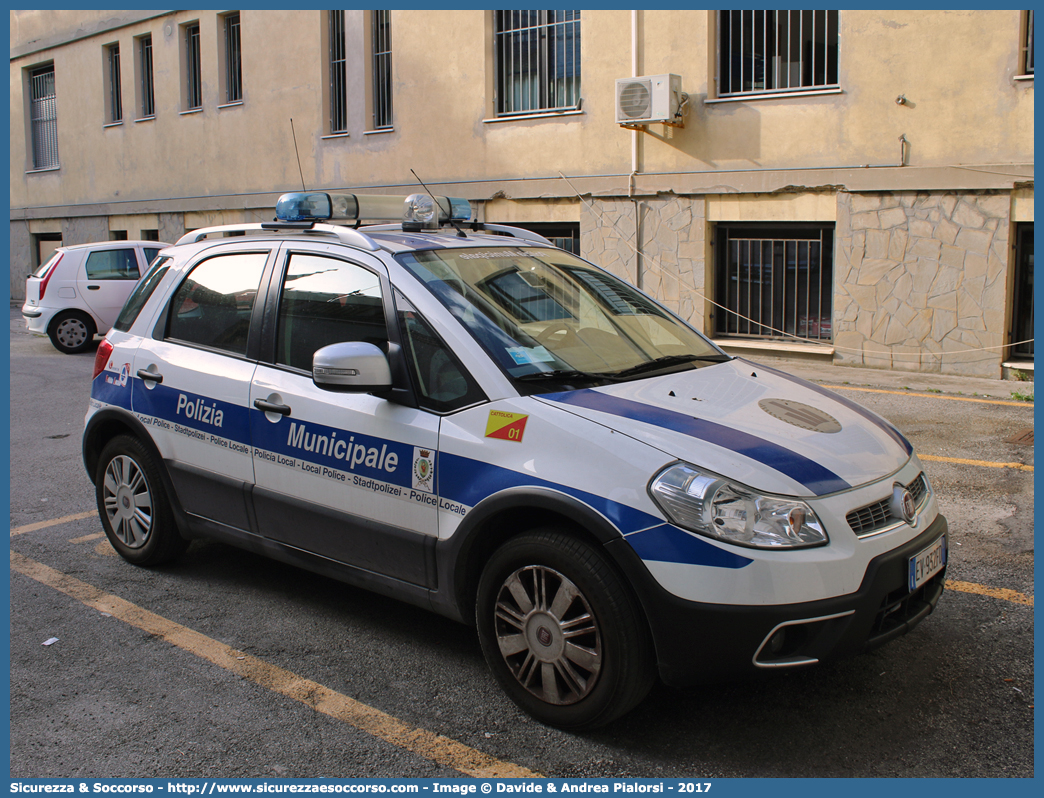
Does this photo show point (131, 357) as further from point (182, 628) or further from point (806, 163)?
point (806, 163)

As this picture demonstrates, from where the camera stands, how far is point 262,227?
4629 millimetres

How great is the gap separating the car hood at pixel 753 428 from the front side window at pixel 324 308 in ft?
3.05

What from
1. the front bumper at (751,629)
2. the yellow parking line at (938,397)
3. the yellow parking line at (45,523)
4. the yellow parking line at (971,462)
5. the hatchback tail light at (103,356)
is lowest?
the yellow parking line at (45,523)

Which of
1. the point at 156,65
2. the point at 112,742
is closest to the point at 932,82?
the point at 112,742

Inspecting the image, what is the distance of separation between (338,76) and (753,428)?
15.8m

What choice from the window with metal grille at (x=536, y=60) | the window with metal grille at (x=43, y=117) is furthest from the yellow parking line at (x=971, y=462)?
the window with metal grille at (x=43, y=117)

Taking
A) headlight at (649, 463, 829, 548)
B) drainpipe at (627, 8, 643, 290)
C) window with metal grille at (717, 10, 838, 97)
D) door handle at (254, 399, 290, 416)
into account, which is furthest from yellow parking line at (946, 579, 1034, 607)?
drainpipe at (627, 8, 643, 290)

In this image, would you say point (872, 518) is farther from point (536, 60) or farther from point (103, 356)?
point (536, 60)

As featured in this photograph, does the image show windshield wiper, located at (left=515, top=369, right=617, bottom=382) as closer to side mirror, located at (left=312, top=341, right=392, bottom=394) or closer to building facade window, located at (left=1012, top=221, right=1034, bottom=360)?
side mirror, located at (left=312, top=341, right=392, bottom=394)

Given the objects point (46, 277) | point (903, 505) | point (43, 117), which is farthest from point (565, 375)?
point (43, 117)

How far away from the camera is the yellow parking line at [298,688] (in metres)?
3.08

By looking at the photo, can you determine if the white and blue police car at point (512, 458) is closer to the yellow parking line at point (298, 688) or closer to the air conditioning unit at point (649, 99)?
the yellow parking line at point (298, 688)

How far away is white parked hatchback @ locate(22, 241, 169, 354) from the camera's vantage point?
14.2 m

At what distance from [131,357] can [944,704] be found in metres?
3.98
